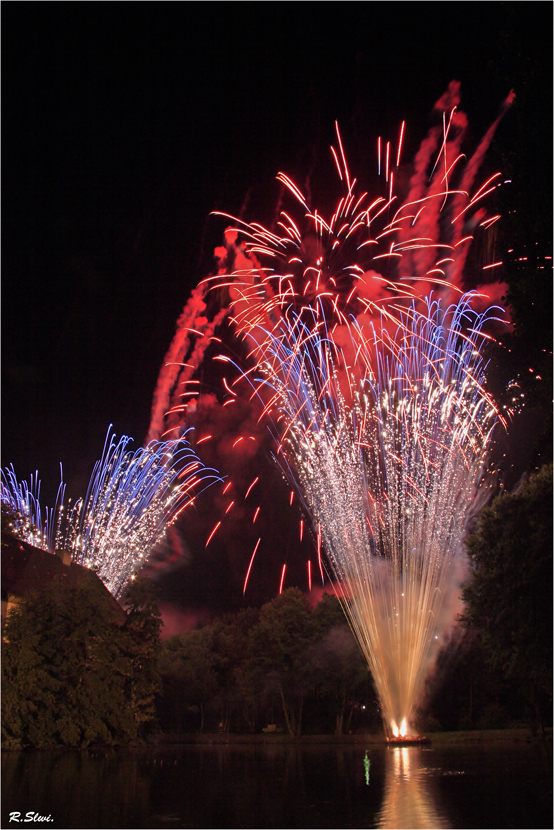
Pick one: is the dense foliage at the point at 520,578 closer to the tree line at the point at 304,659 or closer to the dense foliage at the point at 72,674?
the tree line at the point at 304,659

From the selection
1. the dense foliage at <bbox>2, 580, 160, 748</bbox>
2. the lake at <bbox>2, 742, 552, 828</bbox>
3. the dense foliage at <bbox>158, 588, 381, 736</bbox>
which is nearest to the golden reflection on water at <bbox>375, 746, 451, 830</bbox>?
the lake at <bbox>2, 742, 552, 828</bbox>

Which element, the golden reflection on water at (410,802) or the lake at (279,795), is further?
the lake at (279,795)

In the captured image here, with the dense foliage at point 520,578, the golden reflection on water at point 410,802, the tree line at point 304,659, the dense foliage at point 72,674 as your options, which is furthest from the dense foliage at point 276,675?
the dense foliage at point 520,578

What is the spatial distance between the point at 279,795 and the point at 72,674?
44.1 ft

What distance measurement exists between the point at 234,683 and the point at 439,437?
5118 cm

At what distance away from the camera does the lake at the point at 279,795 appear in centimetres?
1112

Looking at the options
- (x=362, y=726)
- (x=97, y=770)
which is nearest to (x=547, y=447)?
(x=97, y=770)

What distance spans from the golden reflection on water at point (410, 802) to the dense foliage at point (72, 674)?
36.8 ft

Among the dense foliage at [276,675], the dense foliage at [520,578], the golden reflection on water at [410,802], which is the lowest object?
the dense foliage at [276,675]

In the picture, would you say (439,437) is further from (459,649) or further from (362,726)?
(362,726)

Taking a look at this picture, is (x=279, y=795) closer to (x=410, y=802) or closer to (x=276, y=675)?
(x=410, y=802)

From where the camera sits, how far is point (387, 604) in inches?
1187

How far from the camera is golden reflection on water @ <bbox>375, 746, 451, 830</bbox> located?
10.6 m

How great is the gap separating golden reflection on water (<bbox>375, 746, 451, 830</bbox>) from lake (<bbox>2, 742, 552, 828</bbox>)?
2 cm
